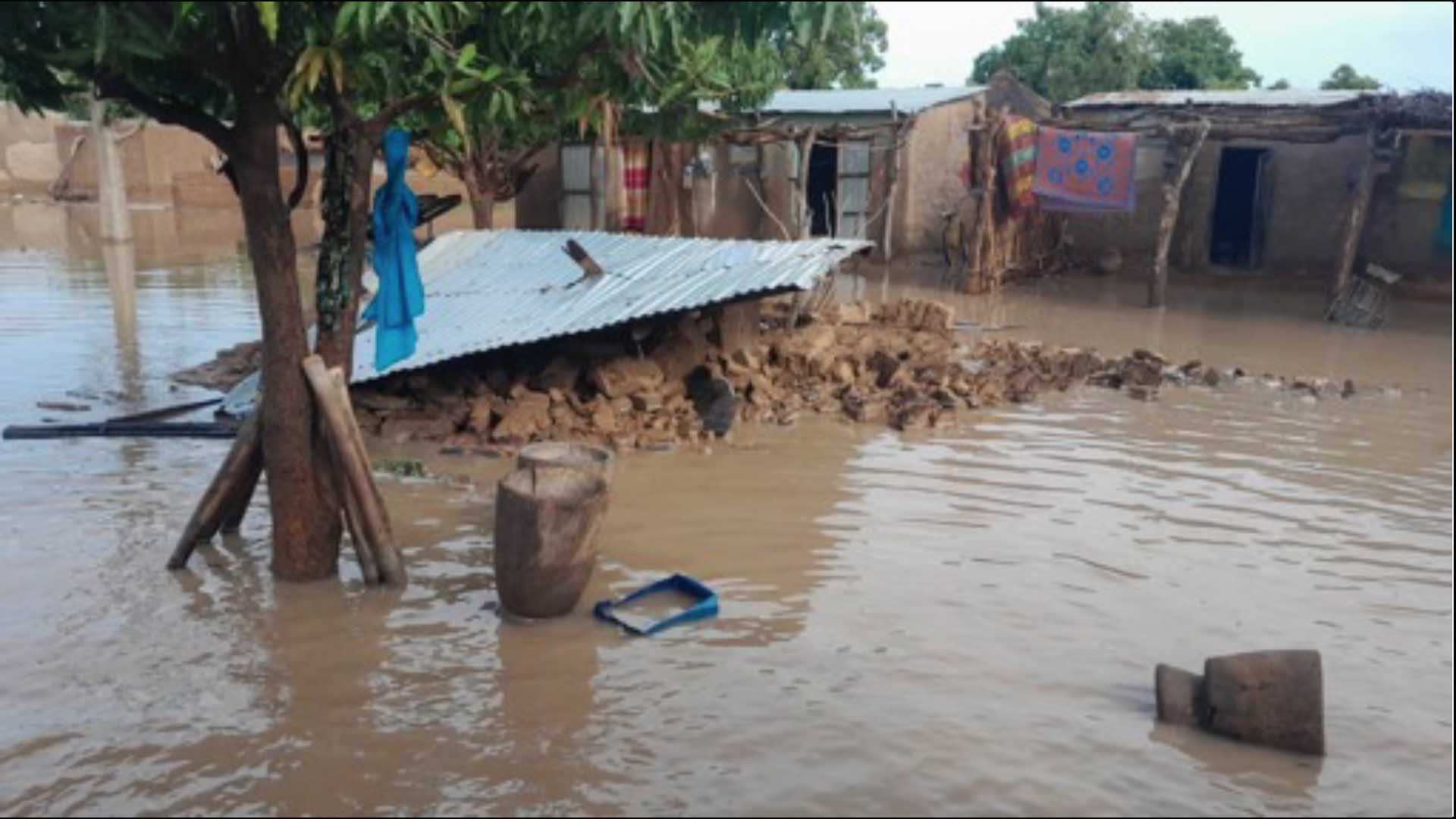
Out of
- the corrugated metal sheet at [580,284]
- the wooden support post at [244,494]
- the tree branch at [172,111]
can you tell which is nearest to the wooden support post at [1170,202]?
the corrugated metal sheet at [580,284]

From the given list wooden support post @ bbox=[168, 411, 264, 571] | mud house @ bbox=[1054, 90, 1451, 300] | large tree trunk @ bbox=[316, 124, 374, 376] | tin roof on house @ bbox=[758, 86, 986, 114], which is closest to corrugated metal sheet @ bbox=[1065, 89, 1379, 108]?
mud house @ bbox=[1054, 90, 1451, 300]

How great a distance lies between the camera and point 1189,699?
4.44 metres

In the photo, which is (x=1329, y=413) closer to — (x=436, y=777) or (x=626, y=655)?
(x=626, y=655)

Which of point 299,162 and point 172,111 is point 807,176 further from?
point 172,111

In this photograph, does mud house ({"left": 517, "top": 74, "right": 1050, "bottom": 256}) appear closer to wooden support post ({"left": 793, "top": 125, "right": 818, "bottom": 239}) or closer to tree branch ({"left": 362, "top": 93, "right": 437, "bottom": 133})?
wooden support post ({"left": 793, "top": 125, "right": 818, "bottom": 239})

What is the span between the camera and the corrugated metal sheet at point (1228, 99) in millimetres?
17766

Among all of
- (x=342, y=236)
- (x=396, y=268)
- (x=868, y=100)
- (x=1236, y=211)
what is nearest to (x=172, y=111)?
(x=342, y=236)

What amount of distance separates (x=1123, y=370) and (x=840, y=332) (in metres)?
2.58

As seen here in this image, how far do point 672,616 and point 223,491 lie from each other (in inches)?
91.4

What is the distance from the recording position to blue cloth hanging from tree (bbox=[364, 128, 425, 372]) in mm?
6410

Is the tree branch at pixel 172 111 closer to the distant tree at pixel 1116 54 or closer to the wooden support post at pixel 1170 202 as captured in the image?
the wooden support post at pixel 1170 202

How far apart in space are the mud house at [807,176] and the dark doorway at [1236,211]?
389 centimetres

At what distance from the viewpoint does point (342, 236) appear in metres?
5.70

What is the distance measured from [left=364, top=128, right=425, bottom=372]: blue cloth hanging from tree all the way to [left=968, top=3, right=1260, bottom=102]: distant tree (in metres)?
25.7
